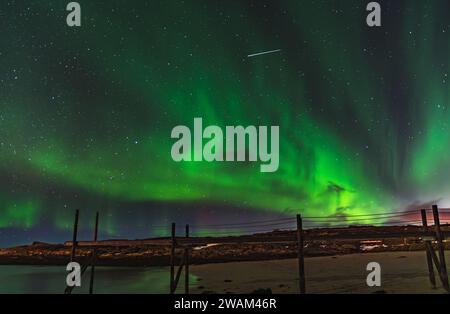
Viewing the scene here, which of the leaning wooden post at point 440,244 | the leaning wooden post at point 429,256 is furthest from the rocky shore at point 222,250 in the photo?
the leaning wooden post at point 429,256

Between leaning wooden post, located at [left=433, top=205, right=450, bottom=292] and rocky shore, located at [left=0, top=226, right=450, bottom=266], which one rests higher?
rocky shore, located at [left=0, top=226, right=450, bottom=266]

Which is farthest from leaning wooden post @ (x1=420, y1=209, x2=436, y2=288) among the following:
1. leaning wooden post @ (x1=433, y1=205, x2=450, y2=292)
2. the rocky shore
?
the rocky shore

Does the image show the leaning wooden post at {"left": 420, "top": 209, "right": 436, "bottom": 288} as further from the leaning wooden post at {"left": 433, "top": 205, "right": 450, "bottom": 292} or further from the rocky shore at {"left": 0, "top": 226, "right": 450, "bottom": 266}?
the rocky shore at {"left": 0, "top": 226, "right": 450, "bottom": 266}

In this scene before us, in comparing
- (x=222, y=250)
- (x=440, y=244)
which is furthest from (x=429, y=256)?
(x=222, y=250)

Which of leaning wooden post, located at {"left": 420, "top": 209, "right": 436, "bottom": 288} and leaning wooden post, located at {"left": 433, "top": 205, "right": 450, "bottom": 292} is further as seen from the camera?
leaning wooden post, located at {"left": 420, "top": 209, "right": 436, "bottom": 288}

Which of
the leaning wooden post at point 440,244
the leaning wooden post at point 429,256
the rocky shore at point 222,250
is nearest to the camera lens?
the leaning wooden post at point 440,244

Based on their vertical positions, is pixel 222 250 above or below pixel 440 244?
above

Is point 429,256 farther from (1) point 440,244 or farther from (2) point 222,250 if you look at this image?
(2) point 222,250

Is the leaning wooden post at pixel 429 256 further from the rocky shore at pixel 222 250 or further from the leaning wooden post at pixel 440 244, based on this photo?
the rocky shore at pixel 222 250

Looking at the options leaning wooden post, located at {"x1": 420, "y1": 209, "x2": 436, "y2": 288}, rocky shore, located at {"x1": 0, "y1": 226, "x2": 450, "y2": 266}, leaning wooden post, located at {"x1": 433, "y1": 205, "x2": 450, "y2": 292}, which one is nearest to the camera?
leaning wooden post, located at {"x1": 433, "y1": 205, "x2": 450, "y2": 292}

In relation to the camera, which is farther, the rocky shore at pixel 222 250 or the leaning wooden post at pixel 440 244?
the rocky shore at pixel 222 250
